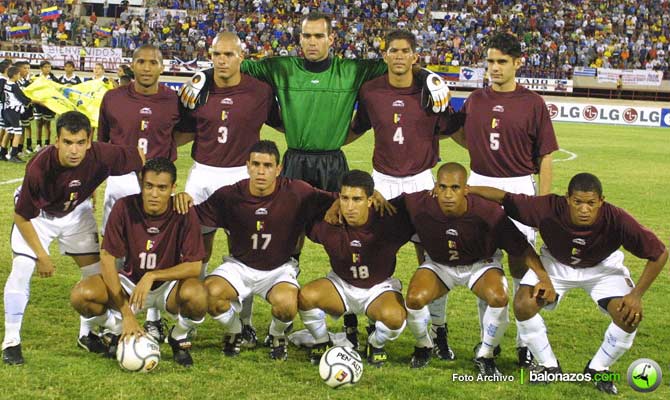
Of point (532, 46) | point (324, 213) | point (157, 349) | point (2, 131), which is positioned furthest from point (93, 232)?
point (532, 46)

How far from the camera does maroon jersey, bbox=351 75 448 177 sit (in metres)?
6.68

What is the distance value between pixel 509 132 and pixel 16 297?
3763 millimetres

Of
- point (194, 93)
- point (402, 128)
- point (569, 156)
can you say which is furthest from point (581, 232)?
point (569, 156)

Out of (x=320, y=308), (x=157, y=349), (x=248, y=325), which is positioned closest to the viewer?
(x=157, y=349)

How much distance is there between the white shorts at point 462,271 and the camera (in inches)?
236

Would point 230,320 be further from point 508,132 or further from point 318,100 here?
point 508,132

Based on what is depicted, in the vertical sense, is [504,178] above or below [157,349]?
above

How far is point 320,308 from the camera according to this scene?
5.98 metres

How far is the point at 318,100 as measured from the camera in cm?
693

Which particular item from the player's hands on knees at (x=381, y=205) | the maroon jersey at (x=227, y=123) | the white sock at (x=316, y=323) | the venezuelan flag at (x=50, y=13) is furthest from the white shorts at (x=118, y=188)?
the venezuelan flag at (x=50, y=13)

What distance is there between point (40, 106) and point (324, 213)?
13.2 metres

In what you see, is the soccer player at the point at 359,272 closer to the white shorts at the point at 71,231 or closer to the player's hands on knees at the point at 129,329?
the player's hands on knees at the point at 129,329

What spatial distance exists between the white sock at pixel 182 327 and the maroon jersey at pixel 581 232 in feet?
7.69

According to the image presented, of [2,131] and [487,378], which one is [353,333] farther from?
[2,131]
